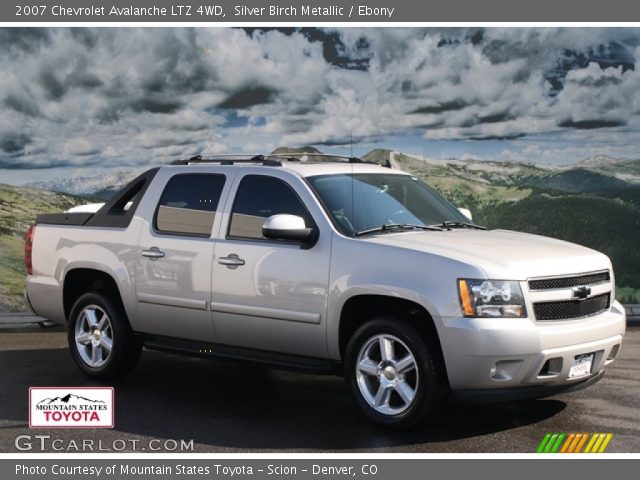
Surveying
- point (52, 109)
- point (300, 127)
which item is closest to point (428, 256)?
point (300, 127)

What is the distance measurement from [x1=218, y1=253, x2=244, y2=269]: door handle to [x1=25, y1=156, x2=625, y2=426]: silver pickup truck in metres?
0.01

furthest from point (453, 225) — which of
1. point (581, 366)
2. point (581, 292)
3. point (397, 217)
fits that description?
point (581, 366)

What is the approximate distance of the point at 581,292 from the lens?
728 cm

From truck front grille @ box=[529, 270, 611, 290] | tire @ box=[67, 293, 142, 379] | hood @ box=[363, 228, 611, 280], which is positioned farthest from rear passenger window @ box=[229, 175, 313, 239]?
truck front grille @ box=[529, 270, 611, 290]

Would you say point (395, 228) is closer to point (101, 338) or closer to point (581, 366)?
point (581, 366)

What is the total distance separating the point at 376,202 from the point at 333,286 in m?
0.90

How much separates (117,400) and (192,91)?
279 inches

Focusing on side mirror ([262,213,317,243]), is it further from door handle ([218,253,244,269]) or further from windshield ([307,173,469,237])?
door handle ([218,253,244,269])

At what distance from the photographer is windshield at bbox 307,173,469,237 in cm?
789

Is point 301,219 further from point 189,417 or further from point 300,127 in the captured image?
point 300,127

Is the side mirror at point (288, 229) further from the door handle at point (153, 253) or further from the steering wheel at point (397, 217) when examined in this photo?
the door handle at point (153, 253)

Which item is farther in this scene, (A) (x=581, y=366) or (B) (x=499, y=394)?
(A) (x=581, y=366)

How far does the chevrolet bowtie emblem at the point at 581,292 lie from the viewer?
7250 mm

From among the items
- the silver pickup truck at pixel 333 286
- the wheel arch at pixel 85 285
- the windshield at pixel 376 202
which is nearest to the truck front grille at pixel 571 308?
the silver pickup truck at pixel 333 286
